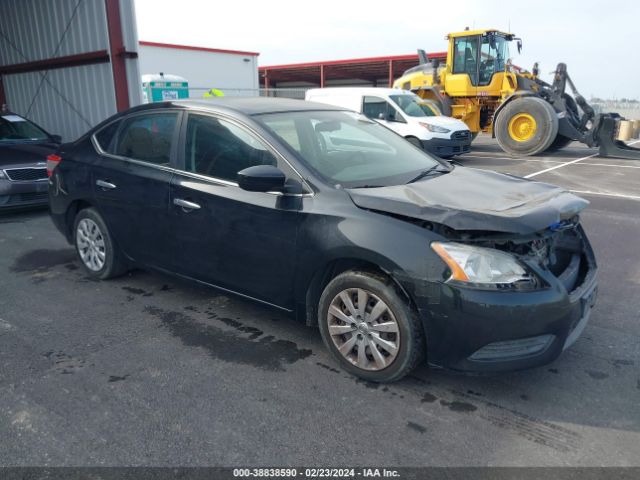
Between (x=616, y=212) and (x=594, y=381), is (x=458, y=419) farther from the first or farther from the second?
(x=616, y=212)

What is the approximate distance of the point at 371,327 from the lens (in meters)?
2.98

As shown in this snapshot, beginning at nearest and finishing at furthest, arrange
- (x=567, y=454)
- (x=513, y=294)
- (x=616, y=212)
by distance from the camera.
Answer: (x=567, y=454) → (x=513, y=294) → (x=616, y=212)

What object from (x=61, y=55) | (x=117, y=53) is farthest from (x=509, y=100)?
(x=61, y=55)

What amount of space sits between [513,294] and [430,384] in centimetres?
77

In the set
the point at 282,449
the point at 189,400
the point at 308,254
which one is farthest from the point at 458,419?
the point at 189,400

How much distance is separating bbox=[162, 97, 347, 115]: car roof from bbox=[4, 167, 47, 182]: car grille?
4.11 m

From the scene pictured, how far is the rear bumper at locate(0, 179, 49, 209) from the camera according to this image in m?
6.97

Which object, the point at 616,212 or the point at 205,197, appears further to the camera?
the point at 616,212

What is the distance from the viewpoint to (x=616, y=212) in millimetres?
Answer: 7453

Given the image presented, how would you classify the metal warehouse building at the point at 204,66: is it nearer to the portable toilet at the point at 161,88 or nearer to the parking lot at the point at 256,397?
the portable toilet at the point at 161,88

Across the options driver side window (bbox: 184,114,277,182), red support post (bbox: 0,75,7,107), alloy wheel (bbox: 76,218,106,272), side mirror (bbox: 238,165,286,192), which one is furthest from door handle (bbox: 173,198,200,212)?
red support post (bbox: 0,75,7,107)

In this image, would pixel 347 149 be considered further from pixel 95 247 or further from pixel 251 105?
pixel 95 247

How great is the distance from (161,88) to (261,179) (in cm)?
1594

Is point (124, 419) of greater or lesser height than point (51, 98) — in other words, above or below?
below
